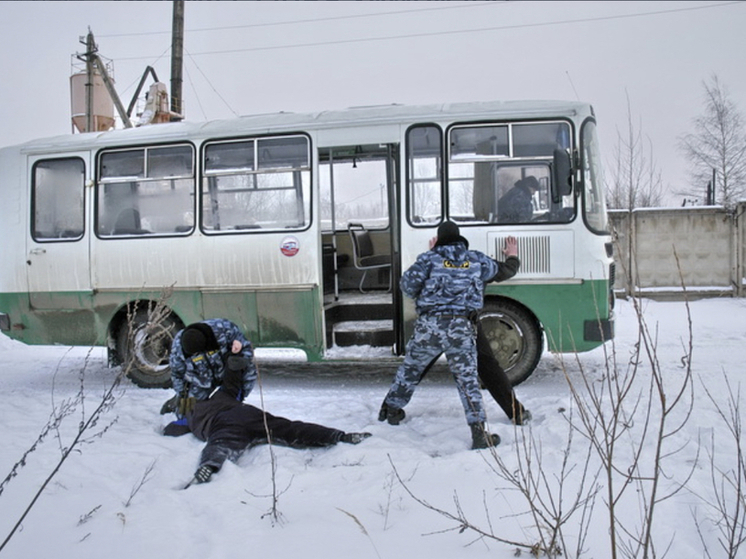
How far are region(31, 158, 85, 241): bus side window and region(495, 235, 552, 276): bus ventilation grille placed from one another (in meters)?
4.63

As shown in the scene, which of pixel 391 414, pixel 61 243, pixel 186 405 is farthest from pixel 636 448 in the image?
pixel 61 243

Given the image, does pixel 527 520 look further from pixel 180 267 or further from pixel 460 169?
pixel 180 267

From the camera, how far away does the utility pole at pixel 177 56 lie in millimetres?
13750

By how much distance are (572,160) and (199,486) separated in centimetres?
431

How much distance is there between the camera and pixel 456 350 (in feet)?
14.0

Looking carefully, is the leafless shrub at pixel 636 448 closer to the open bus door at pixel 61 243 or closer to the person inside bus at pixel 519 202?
the person inside bus at pixel 519 202

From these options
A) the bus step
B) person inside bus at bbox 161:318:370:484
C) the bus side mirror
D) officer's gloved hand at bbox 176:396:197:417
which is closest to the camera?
person inside bus at bbox 161:318:370:484

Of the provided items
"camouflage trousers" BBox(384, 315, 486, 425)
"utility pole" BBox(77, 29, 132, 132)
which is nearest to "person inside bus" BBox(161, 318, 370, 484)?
"camouflage trousers" BBox(384, 315, 486, 425)

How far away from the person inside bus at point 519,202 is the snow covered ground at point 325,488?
69.0 inches

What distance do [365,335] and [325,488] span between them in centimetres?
286

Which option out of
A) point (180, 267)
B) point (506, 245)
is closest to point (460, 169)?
point (506, 245)

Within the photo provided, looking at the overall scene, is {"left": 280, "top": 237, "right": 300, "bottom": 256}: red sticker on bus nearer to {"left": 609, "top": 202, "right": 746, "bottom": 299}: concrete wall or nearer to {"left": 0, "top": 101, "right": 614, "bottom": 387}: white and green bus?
{"left": 0, "top": 101, "right": 614, "bottom": 387}: white and green bus

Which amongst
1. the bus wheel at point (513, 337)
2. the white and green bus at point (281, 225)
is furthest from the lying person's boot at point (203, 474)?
the bus wheel at point (513, 337)

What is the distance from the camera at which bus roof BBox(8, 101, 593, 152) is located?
224 inches
